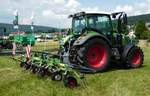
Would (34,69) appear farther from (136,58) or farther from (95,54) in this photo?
(136,58)

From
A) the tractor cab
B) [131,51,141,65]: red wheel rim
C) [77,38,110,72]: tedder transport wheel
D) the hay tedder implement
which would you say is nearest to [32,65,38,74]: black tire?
the hay tedder implement

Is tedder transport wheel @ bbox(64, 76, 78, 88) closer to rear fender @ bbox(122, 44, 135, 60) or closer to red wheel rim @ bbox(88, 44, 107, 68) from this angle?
red wheel rim @ bbox(88, 44, 107, 68)

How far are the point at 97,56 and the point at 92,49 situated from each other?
423mm

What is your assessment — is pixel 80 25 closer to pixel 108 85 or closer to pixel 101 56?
pixel 101 56

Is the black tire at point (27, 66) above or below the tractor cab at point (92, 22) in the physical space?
below

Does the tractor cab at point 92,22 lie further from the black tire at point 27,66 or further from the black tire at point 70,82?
the black tire at point 70,82

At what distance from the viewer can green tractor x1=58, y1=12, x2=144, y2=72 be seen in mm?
14445

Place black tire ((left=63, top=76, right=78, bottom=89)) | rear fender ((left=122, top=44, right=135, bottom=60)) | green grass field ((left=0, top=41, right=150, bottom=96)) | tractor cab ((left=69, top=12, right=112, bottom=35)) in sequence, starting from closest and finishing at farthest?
green grass field ((left=0, top=41, right=150, bottom=96)), black tire ((left=63, top=76, right=78, bottom=89)), tractor cab ((left=69, top=12, right=112, bottom=35)), rear fender ((left=122, top=44, right=135, bottom=60))

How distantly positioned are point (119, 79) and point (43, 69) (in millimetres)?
2670

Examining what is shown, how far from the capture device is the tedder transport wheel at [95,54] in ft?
46.8

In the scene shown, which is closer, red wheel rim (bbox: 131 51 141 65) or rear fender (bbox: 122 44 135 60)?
rear fender (bbox: 122 44 135 60)

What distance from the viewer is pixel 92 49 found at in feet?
48.5

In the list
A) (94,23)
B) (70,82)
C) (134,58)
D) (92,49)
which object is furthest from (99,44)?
(70,82)

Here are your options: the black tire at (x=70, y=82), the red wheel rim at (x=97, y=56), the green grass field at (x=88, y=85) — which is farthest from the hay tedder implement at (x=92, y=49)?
the black tire at (x=70, y=82)
